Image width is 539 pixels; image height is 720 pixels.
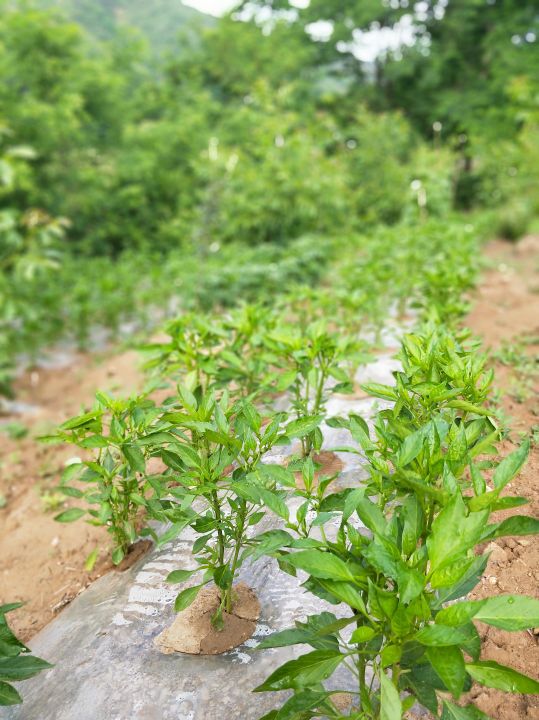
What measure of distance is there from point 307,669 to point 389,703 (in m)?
0.20

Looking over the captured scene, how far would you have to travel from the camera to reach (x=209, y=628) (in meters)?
1.68

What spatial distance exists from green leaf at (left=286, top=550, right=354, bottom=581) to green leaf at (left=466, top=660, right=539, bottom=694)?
31 centimetres

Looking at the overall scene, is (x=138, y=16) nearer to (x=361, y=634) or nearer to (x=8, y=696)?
(x=8, y=696)

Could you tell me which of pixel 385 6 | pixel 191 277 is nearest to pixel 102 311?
pixel 191 277

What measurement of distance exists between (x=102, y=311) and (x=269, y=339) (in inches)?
229

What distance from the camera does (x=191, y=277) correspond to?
22.4 feet

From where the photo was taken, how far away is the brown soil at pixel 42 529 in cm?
233

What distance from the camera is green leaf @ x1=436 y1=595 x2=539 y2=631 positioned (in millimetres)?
1033

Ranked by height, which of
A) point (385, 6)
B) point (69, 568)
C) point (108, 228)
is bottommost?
point (69, 568)

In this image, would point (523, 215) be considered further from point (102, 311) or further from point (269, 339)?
point (269, 339)

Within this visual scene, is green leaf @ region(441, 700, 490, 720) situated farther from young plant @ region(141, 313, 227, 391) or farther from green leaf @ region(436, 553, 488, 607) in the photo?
young plant @ region(141, 313, 227, 391)

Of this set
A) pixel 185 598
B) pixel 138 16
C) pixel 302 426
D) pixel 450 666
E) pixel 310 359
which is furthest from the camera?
pixel 138 16

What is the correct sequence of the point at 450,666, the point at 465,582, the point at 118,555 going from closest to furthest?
the point at 450,666 → the point at 465,582 → the point at 118,555

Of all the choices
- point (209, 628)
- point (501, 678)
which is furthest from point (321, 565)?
point (209, 628)
